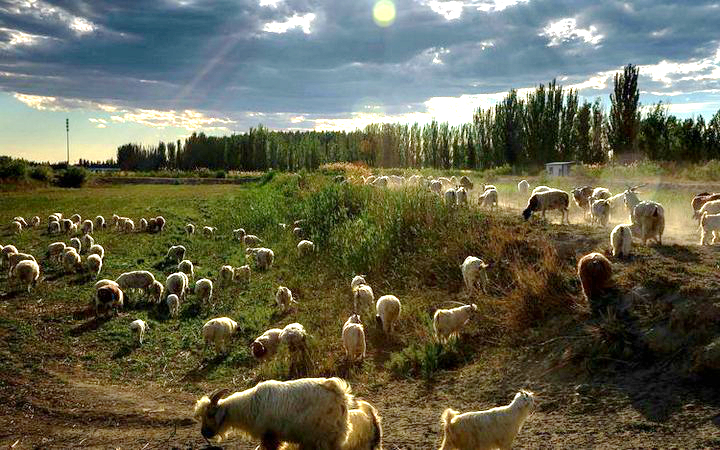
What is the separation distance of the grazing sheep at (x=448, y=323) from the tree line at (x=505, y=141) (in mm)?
32771

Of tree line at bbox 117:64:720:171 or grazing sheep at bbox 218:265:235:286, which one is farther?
tree line at bbox 117:64:720:171

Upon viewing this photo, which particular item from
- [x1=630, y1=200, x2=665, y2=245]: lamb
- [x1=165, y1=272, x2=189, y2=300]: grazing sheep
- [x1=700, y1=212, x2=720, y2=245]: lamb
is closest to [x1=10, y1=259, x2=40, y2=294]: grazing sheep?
[x1=165, y1=272, x2=189, y2=300]: grazing sheep

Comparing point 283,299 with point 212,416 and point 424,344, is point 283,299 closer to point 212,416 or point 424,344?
point 424,344

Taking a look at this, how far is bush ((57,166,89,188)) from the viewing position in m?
54.8

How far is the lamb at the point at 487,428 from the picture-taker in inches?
244

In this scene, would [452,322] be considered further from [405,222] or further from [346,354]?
[405,222]

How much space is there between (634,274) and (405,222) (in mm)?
7751

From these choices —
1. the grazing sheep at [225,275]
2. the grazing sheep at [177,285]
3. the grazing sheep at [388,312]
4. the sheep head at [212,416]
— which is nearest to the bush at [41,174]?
the grazing sheep at [225,275]

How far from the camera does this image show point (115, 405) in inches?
342

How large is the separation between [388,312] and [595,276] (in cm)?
381

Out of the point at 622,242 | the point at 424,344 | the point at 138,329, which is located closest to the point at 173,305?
→ the point at 138,329

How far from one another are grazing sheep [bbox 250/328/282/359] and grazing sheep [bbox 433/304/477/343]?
2888mm

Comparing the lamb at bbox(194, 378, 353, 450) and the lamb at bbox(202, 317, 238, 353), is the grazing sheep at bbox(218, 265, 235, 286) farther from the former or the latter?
the lamb at bbox(194, 378, 353, 450)

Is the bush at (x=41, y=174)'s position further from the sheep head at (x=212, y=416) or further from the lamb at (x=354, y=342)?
the sheep head at (x=212, y=416)
